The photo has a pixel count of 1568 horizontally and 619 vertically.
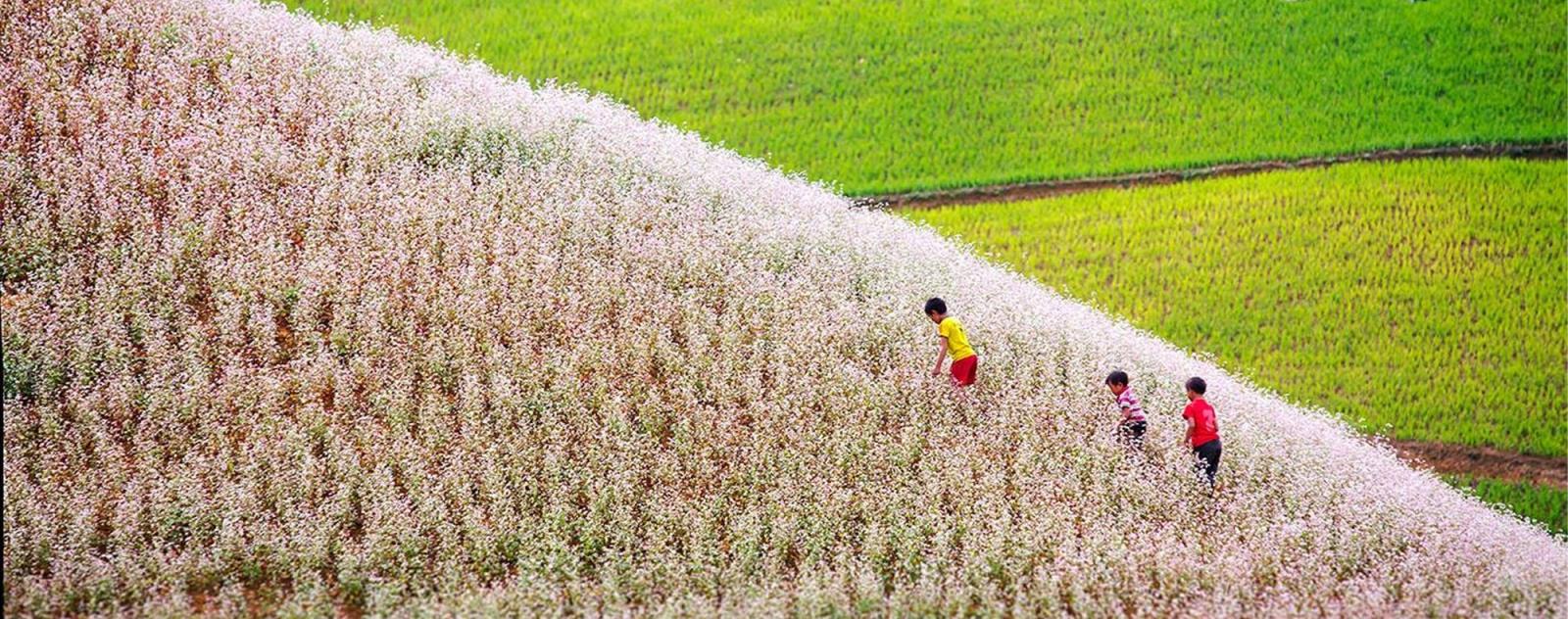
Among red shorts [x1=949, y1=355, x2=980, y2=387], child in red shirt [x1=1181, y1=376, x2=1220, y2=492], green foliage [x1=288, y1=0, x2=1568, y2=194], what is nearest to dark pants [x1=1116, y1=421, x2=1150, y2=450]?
child in red shirt [x1=1181, y1=376, x2=1220, y2=492]

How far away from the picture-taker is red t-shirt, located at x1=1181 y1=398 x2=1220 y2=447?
9484 millimetres

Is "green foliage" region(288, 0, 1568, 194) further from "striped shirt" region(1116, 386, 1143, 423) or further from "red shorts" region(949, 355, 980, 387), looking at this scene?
"striped shirt" region(1116, 386, 1143, 423)

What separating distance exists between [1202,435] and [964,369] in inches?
70.4

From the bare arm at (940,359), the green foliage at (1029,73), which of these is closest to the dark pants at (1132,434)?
the bare arm at (940,359)

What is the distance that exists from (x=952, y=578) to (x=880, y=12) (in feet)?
53.7

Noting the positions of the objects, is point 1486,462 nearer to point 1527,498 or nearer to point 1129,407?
point 1527,498

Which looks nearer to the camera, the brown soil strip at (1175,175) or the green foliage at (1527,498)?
the green foliage at (1527,498)

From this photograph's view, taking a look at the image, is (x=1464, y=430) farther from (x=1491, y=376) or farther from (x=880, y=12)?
(x=880, y=12)

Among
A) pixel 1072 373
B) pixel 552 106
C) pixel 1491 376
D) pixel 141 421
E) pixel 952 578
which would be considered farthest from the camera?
pixel 1491 376

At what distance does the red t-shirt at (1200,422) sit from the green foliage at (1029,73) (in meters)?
9.46

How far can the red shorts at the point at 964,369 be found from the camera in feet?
33.0

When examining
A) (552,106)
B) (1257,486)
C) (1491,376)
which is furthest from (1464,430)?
(552,106)

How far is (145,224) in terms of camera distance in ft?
35.5

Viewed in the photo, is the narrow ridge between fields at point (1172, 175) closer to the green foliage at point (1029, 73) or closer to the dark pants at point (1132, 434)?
the green foliage at point (1029, 73)
